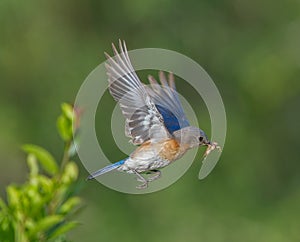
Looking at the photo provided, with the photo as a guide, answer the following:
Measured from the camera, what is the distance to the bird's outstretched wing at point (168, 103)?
6.88ft

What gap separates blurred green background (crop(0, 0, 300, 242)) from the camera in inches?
255

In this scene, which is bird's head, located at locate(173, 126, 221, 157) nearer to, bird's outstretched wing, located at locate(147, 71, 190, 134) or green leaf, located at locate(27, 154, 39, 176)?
bird's outstretched wing, located at locate(147, 71, 190, 134)

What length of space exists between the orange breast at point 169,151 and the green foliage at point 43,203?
29 cm

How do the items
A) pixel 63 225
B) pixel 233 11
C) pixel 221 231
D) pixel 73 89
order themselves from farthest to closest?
pixel 233 11 → pixel 73 89 → pixel 221 231 → pixel 63 225

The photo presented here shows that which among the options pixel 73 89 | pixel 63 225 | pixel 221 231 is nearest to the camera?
pixel 63 225

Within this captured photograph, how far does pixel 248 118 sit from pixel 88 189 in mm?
1499

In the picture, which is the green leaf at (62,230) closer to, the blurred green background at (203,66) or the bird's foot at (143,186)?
the bird's foot at (143,186)

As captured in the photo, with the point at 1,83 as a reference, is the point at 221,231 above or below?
below

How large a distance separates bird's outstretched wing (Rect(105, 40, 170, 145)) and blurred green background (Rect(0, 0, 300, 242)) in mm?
4516

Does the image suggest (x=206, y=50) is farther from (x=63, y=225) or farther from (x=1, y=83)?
(x=63, y=225)

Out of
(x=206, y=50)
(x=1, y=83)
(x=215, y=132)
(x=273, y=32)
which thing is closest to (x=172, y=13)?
(x=206, y=50)

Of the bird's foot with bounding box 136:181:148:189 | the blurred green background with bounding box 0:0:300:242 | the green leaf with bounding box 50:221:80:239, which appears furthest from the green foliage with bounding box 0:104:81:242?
the blurred green background with bounding box 0:0:300:242

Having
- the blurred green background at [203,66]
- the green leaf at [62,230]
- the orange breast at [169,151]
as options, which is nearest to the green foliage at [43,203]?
the green leaf at [62,230]

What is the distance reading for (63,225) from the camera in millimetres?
1581
